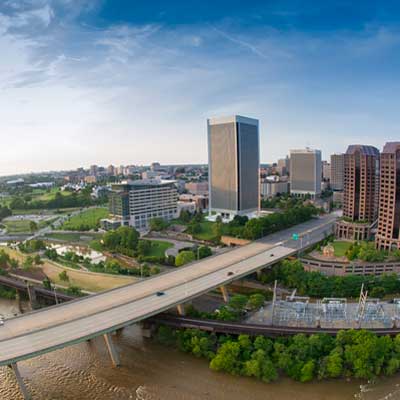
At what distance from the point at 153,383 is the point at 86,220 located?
53.6 meters

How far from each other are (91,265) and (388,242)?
110 ft

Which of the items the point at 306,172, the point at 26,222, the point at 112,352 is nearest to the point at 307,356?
the point at 112,352

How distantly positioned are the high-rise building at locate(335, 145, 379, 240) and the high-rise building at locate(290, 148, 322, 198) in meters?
43.3

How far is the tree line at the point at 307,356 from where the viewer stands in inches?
767

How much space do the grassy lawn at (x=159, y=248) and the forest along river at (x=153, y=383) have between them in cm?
2125

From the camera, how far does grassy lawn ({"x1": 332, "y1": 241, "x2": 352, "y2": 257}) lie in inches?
1553

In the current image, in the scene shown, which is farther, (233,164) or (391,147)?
(233,164)

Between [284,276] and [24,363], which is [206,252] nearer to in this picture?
[284,276]

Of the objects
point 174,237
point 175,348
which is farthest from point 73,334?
point 174,237

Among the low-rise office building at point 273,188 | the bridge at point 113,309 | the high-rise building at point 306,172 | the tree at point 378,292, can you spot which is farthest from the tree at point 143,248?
the low-rise office building at point 273,188

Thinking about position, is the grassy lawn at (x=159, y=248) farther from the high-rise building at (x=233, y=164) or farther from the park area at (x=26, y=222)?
the park area at (x=26, y=222)

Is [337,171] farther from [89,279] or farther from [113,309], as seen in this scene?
[113,309]

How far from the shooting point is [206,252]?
39.1m

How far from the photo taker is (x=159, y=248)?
153 feet
